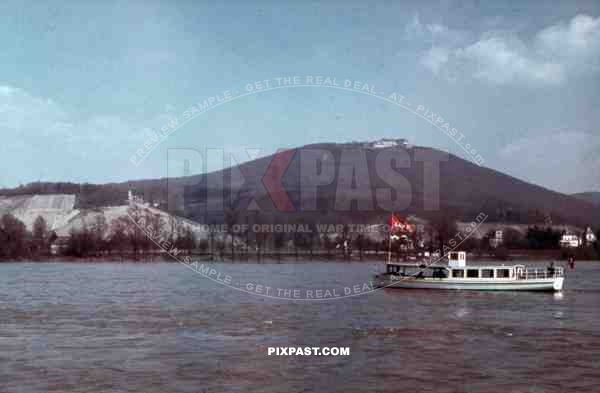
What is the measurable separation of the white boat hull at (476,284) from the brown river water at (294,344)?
337 cm

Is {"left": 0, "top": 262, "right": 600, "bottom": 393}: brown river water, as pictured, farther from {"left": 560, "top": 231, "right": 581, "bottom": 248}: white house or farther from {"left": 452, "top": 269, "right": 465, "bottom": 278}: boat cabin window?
{"left": 560, "top": 231, "right": 581, "bottom": 248}: white house

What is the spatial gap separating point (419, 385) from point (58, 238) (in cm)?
9883

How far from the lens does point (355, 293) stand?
3625 centimetres

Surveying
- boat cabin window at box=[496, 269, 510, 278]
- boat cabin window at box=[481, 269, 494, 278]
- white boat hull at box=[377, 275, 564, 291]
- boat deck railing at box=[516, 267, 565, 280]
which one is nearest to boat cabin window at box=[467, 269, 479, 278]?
boat cabin window at box=[481, 269, 494, 278]

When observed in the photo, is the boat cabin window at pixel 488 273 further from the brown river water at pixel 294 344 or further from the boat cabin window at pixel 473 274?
the brown river water at pixel 294 344

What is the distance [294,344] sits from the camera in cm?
1911

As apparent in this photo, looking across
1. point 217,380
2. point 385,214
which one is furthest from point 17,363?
point 385,214

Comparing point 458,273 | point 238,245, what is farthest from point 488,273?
point 238,245

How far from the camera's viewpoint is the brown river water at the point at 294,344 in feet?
49.0

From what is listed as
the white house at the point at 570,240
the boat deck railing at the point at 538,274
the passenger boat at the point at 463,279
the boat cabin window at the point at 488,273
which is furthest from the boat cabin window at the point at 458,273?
the white house at the point at 570,240

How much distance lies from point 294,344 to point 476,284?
765 inches


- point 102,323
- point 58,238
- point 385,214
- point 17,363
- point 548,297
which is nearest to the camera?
point 17,363

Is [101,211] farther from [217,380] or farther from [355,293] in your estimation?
[217,380]

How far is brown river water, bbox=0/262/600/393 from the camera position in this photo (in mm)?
14938
